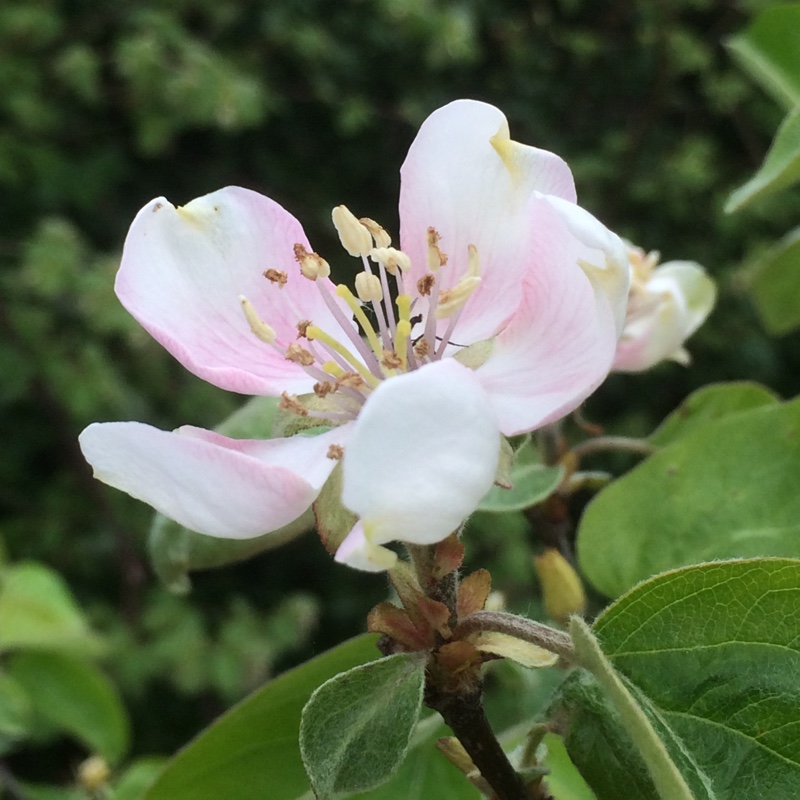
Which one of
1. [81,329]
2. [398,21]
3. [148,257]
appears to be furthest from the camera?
[398,21]

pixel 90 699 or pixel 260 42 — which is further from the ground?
pixel 260 42

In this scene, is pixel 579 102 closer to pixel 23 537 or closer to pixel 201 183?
pixel 201 183

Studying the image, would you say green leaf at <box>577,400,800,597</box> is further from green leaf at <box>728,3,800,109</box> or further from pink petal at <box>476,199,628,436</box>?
green leaf at <box>728,3,800,109</box>

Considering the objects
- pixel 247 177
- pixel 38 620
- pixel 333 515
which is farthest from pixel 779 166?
pixel 247 177

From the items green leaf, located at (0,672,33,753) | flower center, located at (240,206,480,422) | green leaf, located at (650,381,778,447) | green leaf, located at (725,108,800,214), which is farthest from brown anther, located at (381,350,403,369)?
green leaf, located at (0,672,33,753)

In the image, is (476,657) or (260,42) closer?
(476,657)

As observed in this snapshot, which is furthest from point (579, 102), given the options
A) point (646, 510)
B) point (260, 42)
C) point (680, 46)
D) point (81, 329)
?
point (646, 510)
